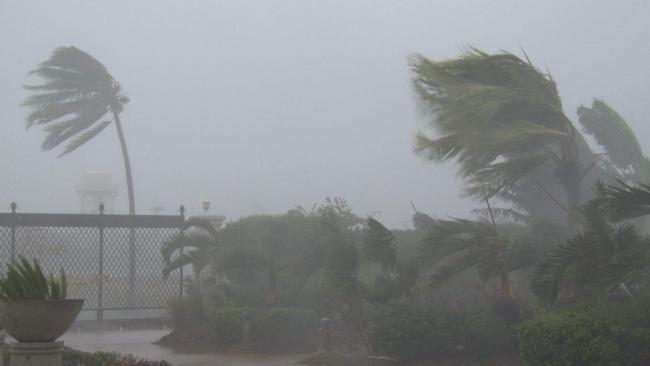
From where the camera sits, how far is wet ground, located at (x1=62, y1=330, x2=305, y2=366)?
498 inches

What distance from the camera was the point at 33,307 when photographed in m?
8.25

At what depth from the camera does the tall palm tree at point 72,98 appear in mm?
26188

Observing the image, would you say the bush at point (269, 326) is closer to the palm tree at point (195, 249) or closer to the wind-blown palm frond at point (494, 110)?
the palm tree at point (195, 249)

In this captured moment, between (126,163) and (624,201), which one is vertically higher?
(126,163)

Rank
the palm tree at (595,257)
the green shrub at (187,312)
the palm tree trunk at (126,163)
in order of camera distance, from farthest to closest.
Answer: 1. the palm tree trunk at (126,163)
2. the green shrub at (187,312)
3. the palm tree at (595,257)

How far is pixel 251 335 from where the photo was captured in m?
14.2

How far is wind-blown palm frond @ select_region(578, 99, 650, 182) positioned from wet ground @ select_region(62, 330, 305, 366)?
892 cm

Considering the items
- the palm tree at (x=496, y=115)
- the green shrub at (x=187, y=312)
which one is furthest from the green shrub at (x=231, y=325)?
the palm tree at (x=496, y=115)

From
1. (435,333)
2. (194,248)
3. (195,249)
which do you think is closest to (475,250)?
(435,333)

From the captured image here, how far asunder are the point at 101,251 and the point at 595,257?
12.9 m

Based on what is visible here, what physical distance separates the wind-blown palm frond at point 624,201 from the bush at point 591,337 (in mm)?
1112

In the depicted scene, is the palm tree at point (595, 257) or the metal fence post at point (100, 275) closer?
the palm tree at point (595, 257)

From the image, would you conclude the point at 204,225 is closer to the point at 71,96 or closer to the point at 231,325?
the point at 231,325

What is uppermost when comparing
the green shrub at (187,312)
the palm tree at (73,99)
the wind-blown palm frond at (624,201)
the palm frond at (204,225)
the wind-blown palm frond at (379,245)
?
the palm tree at (73,99)
